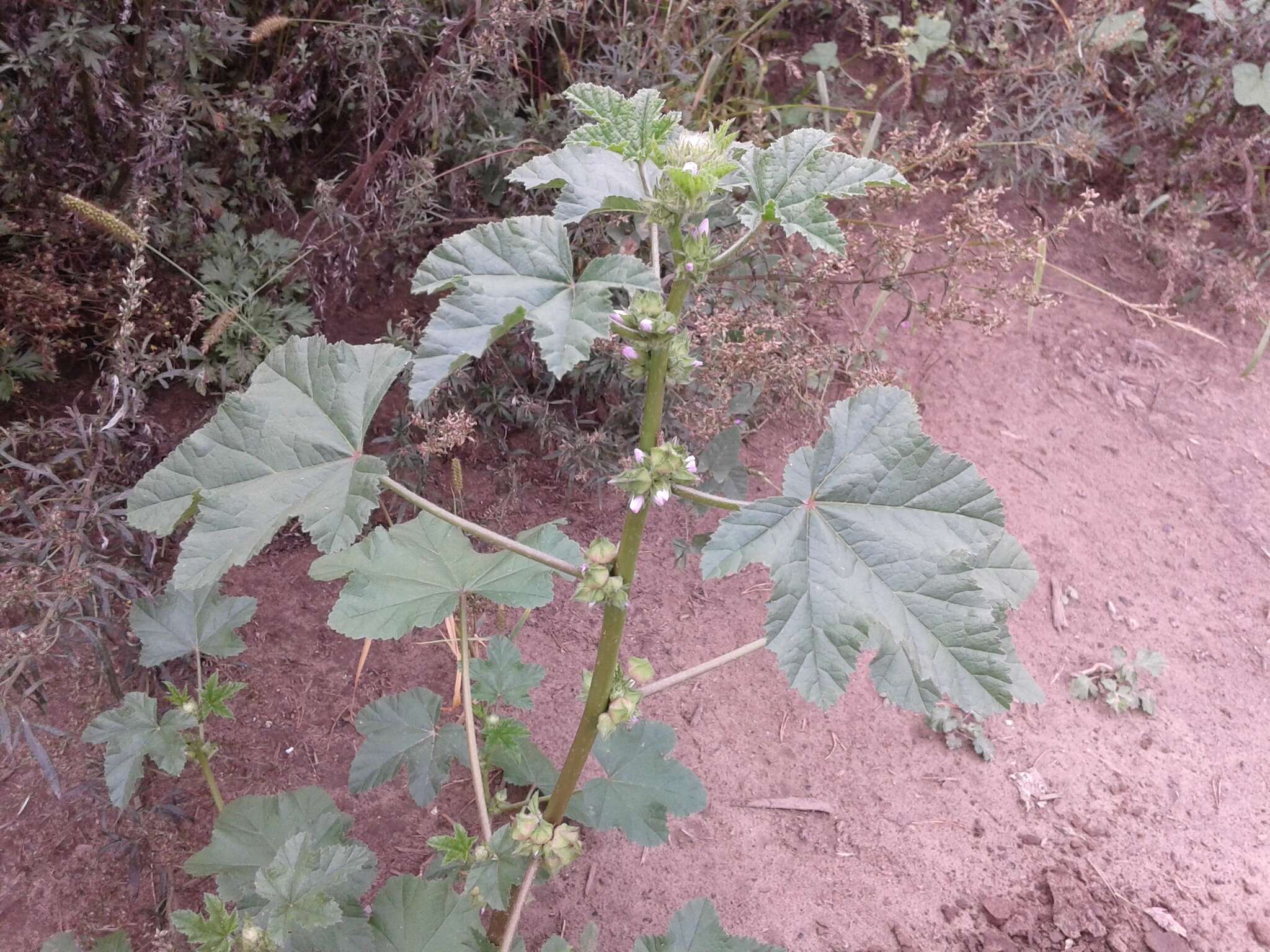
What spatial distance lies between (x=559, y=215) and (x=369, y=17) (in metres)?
1.87

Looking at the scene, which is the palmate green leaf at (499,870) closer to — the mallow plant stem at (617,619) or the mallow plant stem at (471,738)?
the mallow plant stem at (471,738)

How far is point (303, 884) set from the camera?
4.89 ft

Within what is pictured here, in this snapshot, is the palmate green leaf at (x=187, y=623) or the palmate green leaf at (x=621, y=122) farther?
the palmate green leaf at (x=187, y=623)

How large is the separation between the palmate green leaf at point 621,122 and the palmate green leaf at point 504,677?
1124mm

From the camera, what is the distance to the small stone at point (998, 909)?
221cm

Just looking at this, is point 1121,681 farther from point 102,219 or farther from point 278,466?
point 102,219

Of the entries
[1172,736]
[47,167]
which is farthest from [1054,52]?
[47,167]

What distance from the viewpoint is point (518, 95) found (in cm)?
290

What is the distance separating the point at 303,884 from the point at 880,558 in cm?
109

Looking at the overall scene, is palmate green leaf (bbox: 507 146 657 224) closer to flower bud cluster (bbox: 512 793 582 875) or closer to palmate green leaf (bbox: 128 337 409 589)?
palmate green leaf (bbox: 128 337 409 589)

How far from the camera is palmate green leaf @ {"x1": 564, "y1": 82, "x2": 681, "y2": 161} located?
51.8 inches

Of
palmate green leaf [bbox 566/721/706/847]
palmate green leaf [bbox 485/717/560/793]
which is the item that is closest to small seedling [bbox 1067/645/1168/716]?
palmate green leaf [bbox 566/721/706/847]

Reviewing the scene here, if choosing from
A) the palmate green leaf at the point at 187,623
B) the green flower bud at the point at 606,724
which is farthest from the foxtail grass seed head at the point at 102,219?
the green flower bud at the point at 606,724

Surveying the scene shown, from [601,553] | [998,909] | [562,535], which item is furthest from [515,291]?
[998,909]
